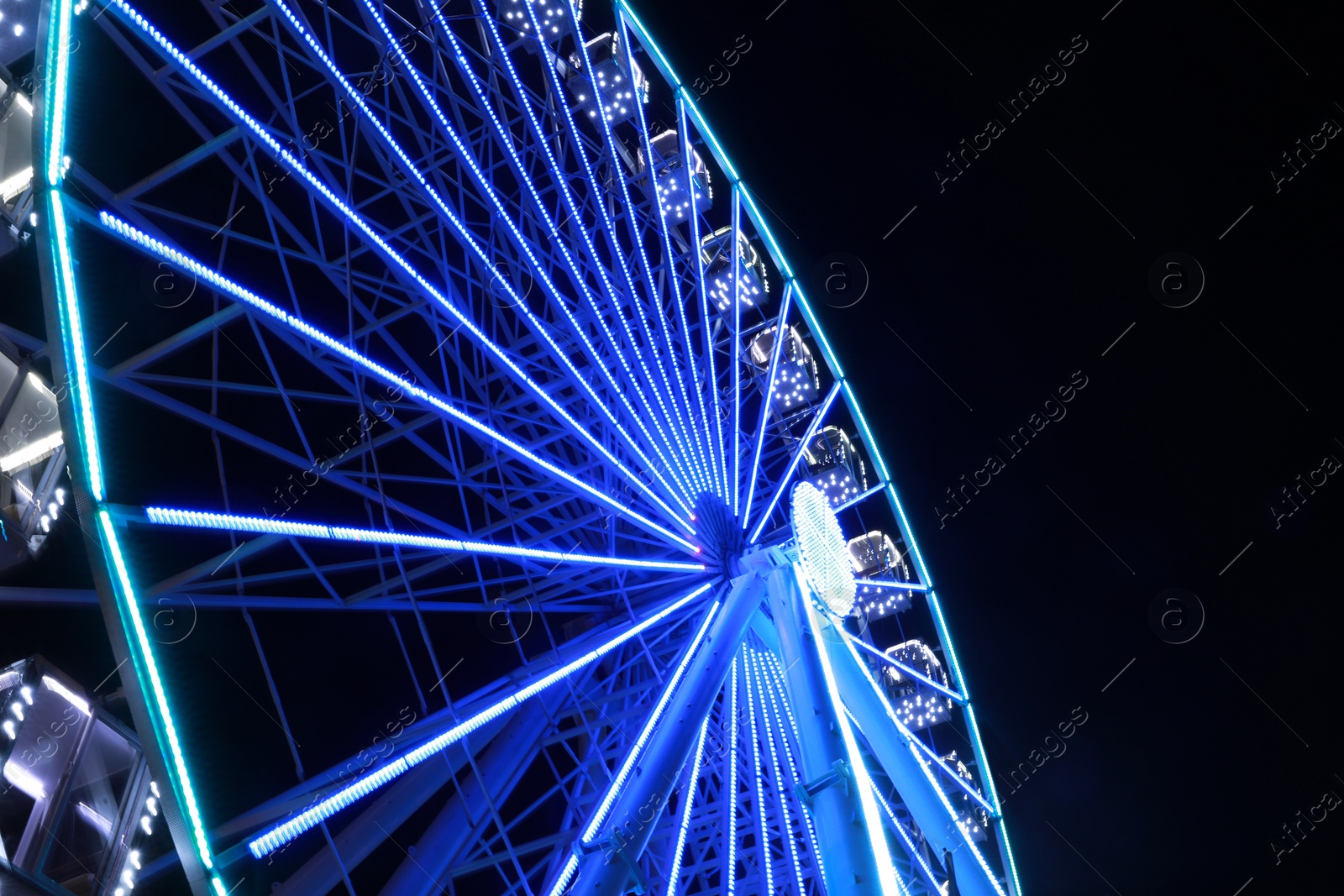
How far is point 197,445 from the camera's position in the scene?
982 centimetres

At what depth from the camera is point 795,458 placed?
37.2 feet

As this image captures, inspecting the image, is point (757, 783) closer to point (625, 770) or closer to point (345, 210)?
point (625, 770)

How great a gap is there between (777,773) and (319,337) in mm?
5443

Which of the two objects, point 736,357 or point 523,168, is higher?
point 523,168

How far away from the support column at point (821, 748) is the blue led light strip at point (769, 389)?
152 centimetres

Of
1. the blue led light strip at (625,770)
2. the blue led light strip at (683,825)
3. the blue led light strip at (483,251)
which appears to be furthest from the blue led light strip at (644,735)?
the blue led light strip at (483,251)

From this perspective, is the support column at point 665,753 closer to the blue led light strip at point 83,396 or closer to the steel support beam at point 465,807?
the steel support beam at point 465,807

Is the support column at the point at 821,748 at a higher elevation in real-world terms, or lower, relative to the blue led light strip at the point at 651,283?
lower

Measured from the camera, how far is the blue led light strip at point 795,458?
10250mm

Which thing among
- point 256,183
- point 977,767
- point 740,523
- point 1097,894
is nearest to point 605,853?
point 740,523

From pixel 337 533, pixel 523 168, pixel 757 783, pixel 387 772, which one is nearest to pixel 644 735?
pixel 757 783

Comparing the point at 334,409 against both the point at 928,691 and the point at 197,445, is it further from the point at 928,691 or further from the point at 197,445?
the point at 928,691

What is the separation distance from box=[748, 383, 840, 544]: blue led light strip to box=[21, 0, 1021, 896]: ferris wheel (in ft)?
0.26

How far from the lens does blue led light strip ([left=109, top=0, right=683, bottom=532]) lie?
5172 millimetres
